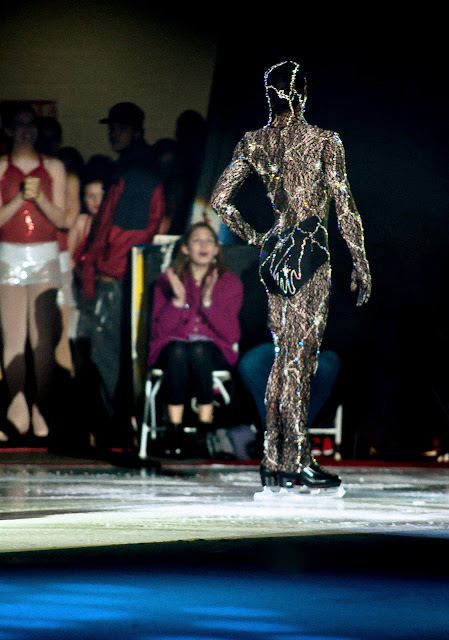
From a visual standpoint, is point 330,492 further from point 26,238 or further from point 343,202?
point 26,238

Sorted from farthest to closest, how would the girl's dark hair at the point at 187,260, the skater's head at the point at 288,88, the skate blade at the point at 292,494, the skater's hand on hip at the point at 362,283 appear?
the girl's dark hair at the point at 187,260 < the skater's head at the point at 288,88 < the skater's hand on hip at the point at 362,283 < the skate blade at the point at 292,494

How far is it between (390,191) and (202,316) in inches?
51.4

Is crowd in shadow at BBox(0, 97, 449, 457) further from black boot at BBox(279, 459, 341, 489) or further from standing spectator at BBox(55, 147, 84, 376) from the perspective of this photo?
black boot at BBox(279, 459, 341, 489)

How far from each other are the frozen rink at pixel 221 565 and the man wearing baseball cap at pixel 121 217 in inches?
106

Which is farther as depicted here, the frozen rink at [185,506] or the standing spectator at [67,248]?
the standing spectator at [67,248]

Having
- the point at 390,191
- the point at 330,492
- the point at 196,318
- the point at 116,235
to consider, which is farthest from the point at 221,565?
the point at 116,235

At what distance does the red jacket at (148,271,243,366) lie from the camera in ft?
21.9

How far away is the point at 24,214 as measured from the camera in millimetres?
6957

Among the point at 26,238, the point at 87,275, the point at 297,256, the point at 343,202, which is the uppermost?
the point at 343,202

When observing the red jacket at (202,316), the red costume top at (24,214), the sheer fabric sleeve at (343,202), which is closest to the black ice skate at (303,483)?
the sheer fabric sleeve at (343,202)

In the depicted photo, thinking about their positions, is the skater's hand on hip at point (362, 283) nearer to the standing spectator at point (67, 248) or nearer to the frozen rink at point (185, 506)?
the frozen rink at point (185, 506)

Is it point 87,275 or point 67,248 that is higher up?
point 67,248

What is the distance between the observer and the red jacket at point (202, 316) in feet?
21.9

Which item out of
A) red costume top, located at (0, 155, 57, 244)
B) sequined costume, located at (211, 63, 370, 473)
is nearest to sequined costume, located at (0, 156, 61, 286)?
red costume top, located at (0, 155, 57, 244)
